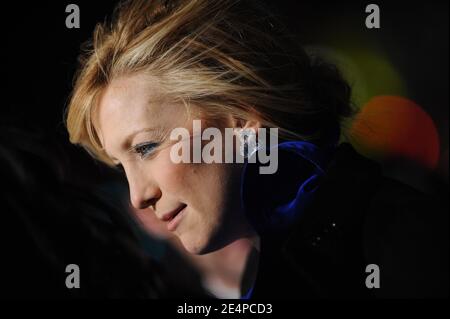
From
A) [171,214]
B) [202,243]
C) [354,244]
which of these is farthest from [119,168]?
[354,244]

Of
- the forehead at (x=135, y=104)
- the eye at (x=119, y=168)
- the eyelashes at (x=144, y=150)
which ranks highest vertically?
the forehead at (x=135, y=104)

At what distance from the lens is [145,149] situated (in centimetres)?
152

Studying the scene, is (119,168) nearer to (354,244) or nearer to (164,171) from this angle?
(164,171)

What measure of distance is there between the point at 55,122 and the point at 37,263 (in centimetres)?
48

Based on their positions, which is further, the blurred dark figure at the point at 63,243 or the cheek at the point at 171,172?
the blurred dark figure at the point at 63,243

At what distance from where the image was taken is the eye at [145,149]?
151 cm

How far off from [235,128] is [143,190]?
13.7 inches

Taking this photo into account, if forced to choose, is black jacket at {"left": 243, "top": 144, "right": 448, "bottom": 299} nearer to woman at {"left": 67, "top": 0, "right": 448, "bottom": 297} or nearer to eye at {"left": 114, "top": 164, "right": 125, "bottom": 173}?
woman at {"left": 67, "top": 0, "right": 448, "bottom": 297}

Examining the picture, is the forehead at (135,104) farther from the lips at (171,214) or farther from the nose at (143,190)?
the lips at (171,214)

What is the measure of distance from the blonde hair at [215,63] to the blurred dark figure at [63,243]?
0.73ft

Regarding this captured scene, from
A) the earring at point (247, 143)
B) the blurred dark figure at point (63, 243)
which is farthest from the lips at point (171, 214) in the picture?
the earring at point (247, 143)

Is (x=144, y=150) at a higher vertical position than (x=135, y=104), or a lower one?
lower

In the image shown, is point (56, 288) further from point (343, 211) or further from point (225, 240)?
point (343, 211)
